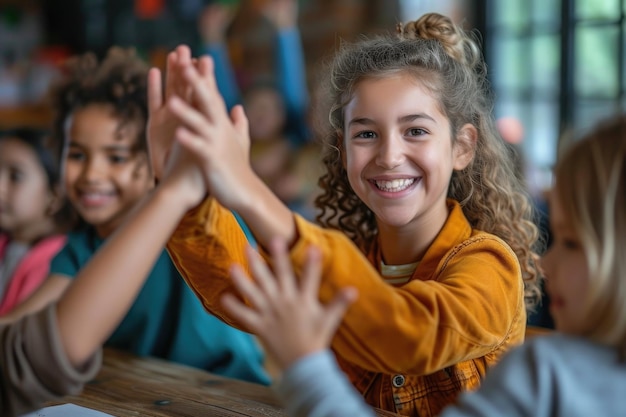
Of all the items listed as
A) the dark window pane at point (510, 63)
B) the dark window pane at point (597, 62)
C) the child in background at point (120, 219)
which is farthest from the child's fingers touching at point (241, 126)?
the dark window pane at point (510, 63)

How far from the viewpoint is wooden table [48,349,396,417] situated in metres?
1.14

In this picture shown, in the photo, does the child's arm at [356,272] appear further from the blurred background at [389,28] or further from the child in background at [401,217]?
the blurred background at [389,28]

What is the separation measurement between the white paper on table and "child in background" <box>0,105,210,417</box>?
27 cm

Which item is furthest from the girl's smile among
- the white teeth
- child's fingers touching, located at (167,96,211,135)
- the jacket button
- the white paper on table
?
the white paper on table

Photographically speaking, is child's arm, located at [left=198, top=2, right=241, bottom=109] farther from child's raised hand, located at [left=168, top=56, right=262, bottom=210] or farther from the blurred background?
child's raised hand, located at [left=168, top=56, right=262, bottom=210]

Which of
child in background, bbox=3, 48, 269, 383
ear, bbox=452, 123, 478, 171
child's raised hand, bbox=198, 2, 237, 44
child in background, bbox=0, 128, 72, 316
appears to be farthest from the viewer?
child's raised hand, bbox=198, 2, 237, 44

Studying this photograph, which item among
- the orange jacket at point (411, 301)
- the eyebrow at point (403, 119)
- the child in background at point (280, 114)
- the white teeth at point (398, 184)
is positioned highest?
the eyebrow at point (403, 119)

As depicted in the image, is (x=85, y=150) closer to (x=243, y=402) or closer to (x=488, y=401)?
(x=243, y=402)

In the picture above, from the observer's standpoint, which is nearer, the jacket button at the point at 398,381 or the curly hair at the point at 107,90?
the jacket button at the point at 398,381

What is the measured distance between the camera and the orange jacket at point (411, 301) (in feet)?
2.93

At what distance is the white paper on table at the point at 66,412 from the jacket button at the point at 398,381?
0.39 m

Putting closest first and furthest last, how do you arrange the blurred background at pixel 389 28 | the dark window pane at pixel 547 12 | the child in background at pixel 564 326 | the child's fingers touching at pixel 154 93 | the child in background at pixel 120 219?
1. the child in background at pixel 564 326
2. the child's fingers touching at pixel 154 93
3. the child in background at pixel 120 219
4. the blurred background at pixel 389 28
5. the dark window pane at pixel 547 12

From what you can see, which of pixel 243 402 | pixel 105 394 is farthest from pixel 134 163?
pixel 243 402

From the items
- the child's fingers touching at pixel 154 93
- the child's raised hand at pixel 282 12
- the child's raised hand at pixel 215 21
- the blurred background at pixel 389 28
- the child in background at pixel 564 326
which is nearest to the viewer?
the child in background at pixel 564 326
